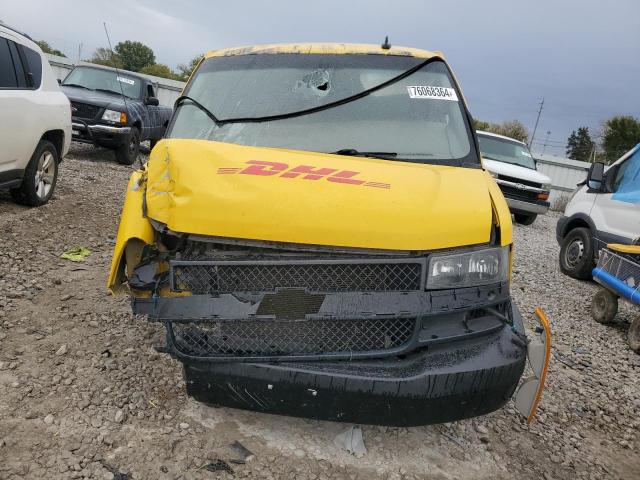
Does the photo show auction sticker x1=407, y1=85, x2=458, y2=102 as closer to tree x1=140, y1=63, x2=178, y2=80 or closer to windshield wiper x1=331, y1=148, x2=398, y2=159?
windshield wiper x1=331, y1=148, x2=398, y2=159

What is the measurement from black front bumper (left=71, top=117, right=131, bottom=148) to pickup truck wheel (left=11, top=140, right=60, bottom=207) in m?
3.49

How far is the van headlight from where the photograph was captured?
218 centimetres

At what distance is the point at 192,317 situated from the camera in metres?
2.17

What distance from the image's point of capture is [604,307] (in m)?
5.32

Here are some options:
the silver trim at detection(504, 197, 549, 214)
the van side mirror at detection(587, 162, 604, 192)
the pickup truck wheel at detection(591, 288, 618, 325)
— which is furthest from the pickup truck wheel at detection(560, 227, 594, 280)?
the silver trim at detection(504, 197, 549, 214)

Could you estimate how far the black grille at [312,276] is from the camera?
2.16 m

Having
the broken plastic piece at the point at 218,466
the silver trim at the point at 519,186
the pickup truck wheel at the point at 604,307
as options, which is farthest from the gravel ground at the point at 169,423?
the silver trim at the point at 519,186

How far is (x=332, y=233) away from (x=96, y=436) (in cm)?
152

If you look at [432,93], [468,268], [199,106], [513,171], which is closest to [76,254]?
[199,106]

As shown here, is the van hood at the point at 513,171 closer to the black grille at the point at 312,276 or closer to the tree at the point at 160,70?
the black grille at the point at 312,276

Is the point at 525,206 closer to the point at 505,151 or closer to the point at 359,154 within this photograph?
the point at 505,151

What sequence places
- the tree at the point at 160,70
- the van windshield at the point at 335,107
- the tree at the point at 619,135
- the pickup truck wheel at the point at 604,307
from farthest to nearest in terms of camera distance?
the tree at the point at 160,70
the tree at the point at 619,135
the pickup truck wheel at the point at 604,307
the van windshield at the point at 335,107

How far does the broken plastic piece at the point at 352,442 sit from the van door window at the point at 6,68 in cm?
487

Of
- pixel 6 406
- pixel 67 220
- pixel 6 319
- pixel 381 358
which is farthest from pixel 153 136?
pixel 381 358
